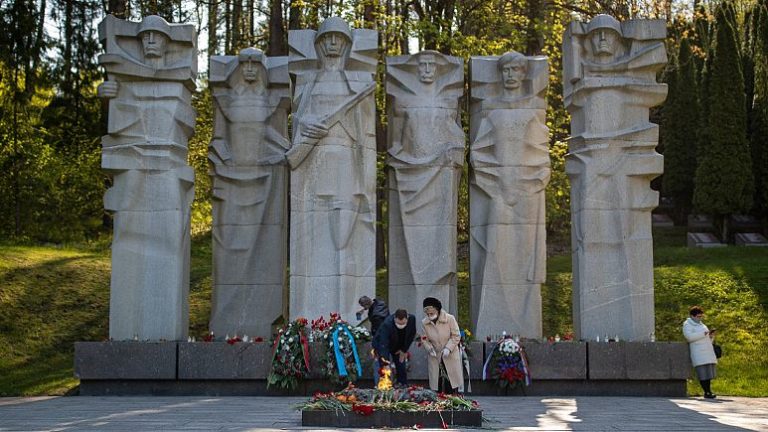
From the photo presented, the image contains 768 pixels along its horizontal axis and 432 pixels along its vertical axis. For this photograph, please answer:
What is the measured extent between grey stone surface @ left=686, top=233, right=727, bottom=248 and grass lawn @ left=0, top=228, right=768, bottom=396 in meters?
3.13

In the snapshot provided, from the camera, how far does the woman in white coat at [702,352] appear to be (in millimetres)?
14898

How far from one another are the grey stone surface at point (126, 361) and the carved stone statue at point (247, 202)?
226 cm

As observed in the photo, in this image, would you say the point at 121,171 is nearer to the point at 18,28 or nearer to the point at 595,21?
the point at 595,21

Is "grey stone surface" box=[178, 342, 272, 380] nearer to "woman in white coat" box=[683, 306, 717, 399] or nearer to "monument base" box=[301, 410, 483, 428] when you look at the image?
"monument base" box=[301, 410, 483, 428]

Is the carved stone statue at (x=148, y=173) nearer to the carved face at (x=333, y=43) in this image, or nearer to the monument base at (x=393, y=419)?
the carved face at (x=333, y=43)

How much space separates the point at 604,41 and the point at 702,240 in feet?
48.2

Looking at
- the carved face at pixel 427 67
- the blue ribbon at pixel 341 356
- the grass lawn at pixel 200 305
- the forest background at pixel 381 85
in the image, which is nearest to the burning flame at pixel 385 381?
the blue ribbon at pixel 341 356

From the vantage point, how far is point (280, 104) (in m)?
17.5

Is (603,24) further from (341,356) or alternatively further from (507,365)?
(341,356)

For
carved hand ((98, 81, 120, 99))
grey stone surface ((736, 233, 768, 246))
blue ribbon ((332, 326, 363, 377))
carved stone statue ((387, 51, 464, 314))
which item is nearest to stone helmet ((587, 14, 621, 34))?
carved stone statue ((387, 51, 464, 314))

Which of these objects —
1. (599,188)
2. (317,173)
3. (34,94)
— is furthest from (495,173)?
(34,94)

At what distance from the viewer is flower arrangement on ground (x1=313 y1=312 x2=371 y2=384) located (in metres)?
14.3

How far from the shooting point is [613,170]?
630 inches

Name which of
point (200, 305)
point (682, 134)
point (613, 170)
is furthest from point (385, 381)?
point (682, 134)
